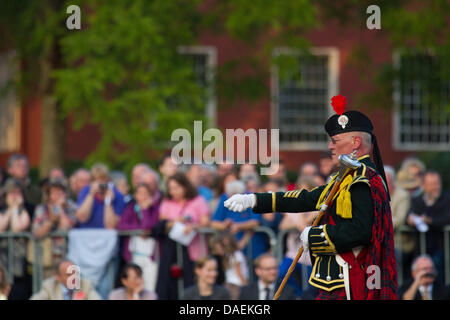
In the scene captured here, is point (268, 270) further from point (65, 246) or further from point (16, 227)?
point (16, 227)

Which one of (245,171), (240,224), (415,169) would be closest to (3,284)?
(240,224)

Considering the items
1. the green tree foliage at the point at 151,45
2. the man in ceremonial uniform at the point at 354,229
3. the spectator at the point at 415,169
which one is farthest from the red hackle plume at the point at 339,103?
the green tree foliage at the point at 151,45

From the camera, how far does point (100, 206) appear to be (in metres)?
9.86

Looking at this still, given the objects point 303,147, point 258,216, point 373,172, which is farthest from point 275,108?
point 373,172

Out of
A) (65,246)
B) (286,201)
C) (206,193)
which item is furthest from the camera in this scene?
(206,193)

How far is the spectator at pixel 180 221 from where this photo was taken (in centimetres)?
954

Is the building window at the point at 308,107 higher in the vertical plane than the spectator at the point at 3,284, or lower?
higher

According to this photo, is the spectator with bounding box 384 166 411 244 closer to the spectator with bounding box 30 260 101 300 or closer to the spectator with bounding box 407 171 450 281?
the spectator with bounding box 407 171 450 281

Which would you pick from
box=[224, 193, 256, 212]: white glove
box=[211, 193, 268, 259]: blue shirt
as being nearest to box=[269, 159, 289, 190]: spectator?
box=[211, 193, 268, 259]: blue shirt

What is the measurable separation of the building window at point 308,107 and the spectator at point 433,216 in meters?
11.7

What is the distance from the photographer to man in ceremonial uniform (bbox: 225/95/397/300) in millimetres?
5715

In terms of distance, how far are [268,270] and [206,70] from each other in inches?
359

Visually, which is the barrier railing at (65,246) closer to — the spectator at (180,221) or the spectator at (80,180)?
Answer: the spectator at (180,221)

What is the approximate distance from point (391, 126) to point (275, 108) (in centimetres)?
278
